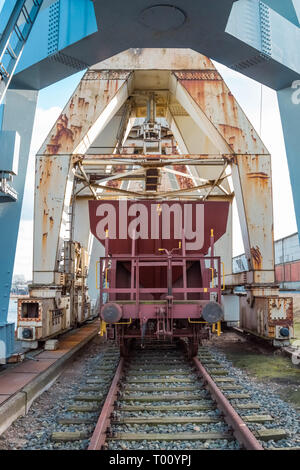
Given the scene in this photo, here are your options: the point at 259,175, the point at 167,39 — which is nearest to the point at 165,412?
the point at 167,39

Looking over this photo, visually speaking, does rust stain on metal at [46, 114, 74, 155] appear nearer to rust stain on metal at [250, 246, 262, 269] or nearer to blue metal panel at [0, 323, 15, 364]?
blue metal panel at [0, 323, 15, 364]

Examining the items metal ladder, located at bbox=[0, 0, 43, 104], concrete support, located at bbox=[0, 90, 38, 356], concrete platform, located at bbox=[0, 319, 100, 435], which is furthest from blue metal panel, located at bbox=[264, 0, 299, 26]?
concrete platform, located at bbox=[0, 319, 100, 435]

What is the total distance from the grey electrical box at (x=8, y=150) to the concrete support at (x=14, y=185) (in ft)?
1.60

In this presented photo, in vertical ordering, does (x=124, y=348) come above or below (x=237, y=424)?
above

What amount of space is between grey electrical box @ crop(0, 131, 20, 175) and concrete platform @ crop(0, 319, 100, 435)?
270 cm

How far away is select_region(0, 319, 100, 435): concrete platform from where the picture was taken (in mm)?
4066

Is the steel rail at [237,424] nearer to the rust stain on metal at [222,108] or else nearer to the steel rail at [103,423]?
the steel rail at [103,423]

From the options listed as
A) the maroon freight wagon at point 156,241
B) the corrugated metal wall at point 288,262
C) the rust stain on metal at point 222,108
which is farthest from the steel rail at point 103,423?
the corrugated metal wall at point 288,262

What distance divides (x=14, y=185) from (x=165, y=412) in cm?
356

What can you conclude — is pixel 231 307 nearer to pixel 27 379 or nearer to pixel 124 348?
pixel 124 348

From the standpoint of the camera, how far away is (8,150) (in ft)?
15.1

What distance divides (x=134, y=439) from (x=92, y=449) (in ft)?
1.65

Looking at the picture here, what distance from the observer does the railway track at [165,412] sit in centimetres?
342
